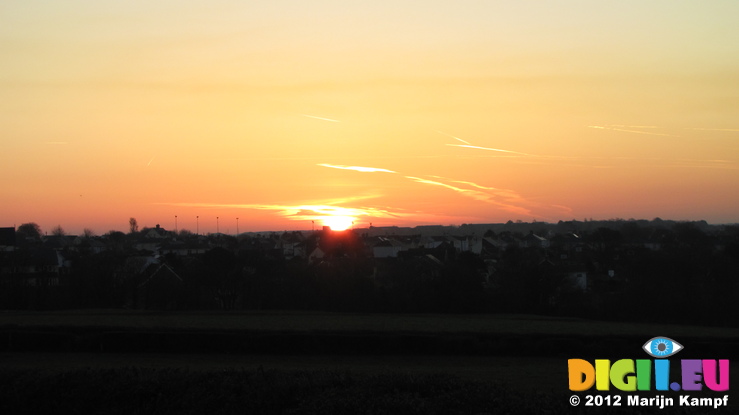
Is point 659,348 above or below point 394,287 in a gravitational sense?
above

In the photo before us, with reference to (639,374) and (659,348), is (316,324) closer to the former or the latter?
(659,348)

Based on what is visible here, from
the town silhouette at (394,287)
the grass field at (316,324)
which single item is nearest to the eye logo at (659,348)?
the grass field at (316,324)

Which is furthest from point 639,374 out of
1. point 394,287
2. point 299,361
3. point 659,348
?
point 394,287

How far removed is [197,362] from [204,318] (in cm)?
941

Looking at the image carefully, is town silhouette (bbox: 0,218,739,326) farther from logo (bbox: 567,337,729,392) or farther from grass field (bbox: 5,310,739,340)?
logo (bbox: 567,337,729,392)

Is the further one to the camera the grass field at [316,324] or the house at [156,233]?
the house at [156,233]

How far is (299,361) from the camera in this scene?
2056 centimetres

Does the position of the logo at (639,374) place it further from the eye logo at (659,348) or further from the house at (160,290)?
the house at (160,290)

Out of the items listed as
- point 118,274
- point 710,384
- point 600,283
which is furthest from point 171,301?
point 710,384

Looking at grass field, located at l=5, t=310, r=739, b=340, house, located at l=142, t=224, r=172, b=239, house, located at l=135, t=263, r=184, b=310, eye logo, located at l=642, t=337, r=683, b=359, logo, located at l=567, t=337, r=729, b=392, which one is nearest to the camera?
logo, located at l=567, t=337, r=729, b=392

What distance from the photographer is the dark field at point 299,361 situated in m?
10.5

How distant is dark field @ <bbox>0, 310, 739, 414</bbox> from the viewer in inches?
412

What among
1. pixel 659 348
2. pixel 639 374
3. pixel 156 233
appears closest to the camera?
pixel 639 374

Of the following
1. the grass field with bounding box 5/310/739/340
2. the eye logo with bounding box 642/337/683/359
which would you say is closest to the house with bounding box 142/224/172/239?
the grass field with bounding box 5/310/739/340
